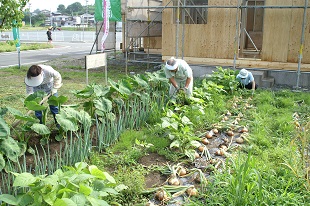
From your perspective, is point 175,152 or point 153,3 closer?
point 175,152

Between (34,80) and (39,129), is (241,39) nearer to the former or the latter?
(34,80)

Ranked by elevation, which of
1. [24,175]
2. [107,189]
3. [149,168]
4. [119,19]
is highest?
[119,19]

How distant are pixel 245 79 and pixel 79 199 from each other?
6.57m

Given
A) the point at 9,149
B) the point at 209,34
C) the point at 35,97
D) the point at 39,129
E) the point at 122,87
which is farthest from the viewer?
the point at 209,34

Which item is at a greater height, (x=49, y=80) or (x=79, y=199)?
(x=49, y=80)

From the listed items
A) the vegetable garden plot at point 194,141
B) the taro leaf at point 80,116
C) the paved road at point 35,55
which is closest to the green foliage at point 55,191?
the vegetable garden plot at point 194,141

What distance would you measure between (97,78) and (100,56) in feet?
13.6

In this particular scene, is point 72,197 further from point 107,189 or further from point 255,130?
point 255,130

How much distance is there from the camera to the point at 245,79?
8.36 meters

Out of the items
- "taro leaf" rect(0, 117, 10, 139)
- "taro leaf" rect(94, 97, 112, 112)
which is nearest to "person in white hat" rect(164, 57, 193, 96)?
"taro leaf" rect(94, 97, 112, 112)

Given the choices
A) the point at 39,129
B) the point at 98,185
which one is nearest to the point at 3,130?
the point at 39,129

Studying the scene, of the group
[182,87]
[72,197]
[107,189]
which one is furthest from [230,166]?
[182,87]

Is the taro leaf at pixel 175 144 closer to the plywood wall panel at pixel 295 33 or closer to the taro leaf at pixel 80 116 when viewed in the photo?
the taro leaf at pixel 80 116

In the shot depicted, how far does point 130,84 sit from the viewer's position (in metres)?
5.84
